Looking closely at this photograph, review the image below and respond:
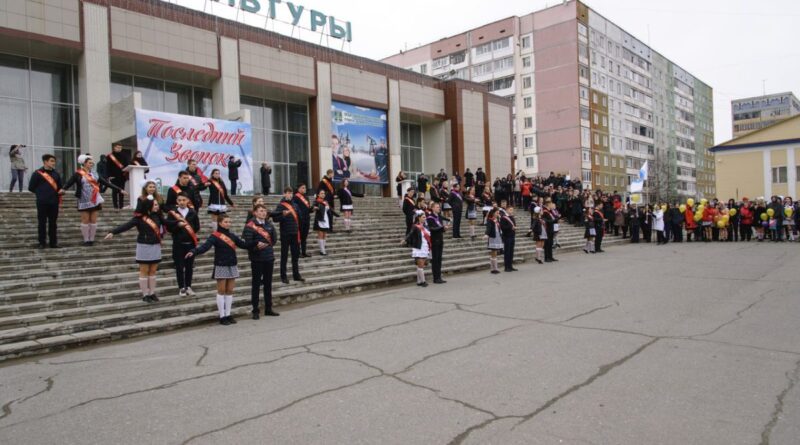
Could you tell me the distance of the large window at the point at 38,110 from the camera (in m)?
20.3

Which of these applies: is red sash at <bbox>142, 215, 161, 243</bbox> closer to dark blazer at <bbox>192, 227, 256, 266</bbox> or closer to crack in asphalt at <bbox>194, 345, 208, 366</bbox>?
Result: dark blazer at <bbox>192, 227, 256, 266</bbox>

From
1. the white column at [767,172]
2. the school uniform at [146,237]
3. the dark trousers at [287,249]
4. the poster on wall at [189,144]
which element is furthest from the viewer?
the white column at [767,172]

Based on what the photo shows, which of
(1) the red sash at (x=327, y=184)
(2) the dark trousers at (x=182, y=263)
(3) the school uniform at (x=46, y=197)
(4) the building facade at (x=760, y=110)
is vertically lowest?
(2) the dark trousers at (x=182, y=263)

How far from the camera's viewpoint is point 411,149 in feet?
119

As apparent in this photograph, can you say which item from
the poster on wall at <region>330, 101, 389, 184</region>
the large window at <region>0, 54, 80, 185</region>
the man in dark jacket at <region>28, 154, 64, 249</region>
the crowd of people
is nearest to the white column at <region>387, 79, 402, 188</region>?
the poster on wall at <region>330, 101, 389, 184</region>

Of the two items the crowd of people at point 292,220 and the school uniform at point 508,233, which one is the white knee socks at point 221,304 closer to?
the crowd of people at point 292,220

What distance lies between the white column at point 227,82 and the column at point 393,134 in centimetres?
998

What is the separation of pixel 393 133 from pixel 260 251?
24.5 meters

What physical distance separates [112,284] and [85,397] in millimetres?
4864

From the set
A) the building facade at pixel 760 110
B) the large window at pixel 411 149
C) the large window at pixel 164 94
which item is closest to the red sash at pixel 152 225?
the large window at pixel 164 94

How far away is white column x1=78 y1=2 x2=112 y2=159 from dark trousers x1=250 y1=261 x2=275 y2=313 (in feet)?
51.4

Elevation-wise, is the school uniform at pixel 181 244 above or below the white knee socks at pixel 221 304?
above

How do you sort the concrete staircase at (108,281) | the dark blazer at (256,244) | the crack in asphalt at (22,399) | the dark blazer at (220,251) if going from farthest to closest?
the dark blazer at (256,244) → the dark blazer at (220,251) → the concrete staircase at (108,281) → the crack in asphalt at (22,399)

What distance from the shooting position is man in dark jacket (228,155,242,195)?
21688 mm
